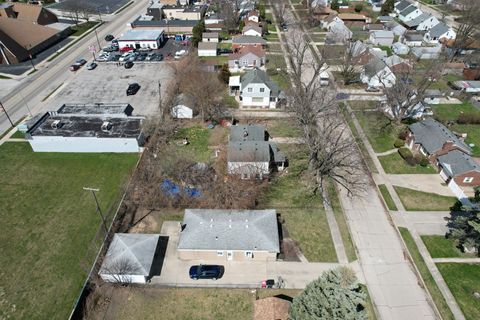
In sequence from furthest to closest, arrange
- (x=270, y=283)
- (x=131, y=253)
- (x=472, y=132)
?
(x=472, y=132)
(x=131, y=253)
(x=270, y=283)

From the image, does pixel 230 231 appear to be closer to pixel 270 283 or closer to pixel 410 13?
pixel 270 283

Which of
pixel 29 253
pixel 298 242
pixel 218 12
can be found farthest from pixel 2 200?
pixel 218 12

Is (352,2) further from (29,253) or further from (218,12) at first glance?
(29,253)

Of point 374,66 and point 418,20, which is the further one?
point 418,20

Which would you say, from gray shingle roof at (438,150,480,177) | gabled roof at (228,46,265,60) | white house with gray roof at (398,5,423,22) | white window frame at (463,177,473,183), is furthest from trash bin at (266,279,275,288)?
white house with gray roof at (398,5,423,22)

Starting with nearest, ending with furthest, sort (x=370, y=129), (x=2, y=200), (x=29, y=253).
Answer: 1. (x=29, y=253)
2. (x=2, y=200)
3. (x=370, y=129)

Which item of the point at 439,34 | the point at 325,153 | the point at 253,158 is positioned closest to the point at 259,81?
the point at 253,158

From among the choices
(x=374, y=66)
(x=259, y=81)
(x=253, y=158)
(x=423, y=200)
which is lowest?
(x=423, y=200)

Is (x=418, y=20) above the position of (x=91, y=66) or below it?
above
